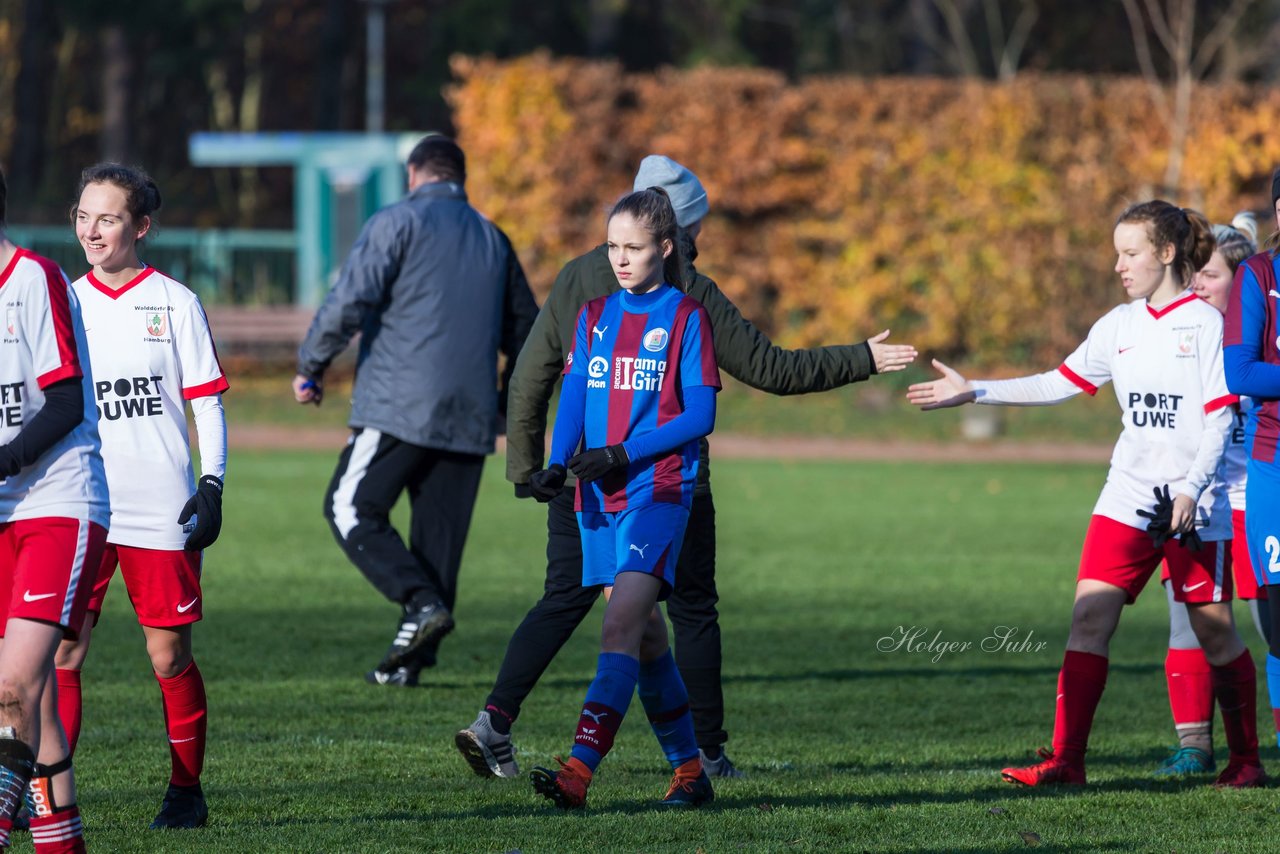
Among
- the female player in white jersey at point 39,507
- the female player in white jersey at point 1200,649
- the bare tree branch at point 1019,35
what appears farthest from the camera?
the bare tree branch at point 1019,35

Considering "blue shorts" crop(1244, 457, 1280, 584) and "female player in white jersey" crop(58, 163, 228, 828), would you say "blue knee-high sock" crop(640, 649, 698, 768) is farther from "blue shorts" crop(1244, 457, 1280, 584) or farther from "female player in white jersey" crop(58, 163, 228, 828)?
"blue shorts" crop(1244, 457, 1280, 584)

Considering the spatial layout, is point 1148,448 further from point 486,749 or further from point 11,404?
point 11,404

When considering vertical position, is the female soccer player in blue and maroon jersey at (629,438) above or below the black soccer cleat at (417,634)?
above

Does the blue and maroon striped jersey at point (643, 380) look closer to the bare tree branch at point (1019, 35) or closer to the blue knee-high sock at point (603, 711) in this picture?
the blue knee-high sock at point (603, 711)

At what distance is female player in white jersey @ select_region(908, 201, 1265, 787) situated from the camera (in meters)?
5.87

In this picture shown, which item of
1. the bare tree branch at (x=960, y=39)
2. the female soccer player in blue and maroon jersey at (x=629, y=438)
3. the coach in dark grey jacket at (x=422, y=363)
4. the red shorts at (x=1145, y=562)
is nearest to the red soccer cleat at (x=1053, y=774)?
the red shorts at (x=1145, y=562)

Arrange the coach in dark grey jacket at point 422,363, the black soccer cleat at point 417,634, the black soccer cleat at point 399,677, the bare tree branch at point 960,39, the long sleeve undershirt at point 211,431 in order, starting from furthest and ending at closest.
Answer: the bare tree branch at point 960,39 < the coach in dark grey jacket at point 422,363 < the black soccer cleat at point 399,677 < the black soccer cleat at point 417,634 < the long sleeve undershirt at point 211,431

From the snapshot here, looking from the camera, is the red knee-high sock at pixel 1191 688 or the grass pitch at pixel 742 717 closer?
the grass pitch at pixel 742 717

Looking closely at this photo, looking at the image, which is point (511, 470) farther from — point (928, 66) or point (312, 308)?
point (928, 66)

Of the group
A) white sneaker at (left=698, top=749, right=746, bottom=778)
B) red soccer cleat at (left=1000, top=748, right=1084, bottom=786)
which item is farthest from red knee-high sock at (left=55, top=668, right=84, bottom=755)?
red soccer cleat at (left=1000, top=748, right=1084, bottom=786)

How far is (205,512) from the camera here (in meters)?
4.90

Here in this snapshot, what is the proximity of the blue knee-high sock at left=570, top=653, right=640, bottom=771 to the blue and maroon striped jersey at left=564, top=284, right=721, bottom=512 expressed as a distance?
0.46m

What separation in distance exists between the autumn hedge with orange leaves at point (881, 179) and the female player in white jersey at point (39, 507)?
19.5 metres

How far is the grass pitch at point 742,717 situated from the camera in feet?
17.3
